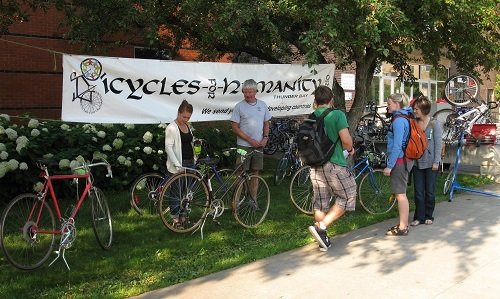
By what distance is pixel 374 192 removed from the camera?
24.2 ft

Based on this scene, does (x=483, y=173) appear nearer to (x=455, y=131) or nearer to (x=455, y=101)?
(x=455, y=131)

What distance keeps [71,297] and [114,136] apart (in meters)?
4.59

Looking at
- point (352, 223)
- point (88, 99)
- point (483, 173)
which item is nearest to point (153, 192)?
point (88, 99)

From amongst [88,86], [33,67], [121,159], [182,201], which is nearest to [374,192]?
[182,201]

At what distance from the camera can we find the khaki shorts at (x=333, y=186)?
5.32m

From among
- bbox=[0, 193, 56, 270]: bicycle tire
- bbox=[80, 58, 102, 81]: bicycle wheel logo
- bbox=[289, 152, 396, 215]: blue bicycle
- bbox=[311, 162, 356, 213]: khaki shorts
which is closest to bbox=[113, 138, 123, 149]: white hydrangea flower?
bbox=[80, 58, 102, 81]: bicycle wheel logo

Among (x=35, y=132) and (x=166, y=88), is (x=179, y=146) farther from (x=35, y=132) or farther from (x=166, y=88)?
(x=35, y=132)

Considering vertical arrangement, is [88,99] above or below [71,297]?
above

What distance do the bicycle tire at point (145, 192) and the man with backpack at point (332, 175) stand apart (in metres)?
2.38

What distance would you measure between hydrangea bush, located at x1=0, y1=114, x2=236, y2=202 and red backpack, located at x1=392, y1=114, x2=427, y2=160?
3.85 meters

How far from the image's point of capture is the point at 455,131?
11.1 metres

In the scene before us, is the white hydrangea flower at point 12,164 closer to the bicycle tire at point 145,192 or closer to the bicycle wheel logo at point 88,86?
the bicycle wheel logo at point 88,86

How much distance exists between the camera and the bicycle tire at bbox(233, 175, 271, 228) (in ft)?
20.3

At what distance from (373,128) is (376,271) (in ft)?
31.3
